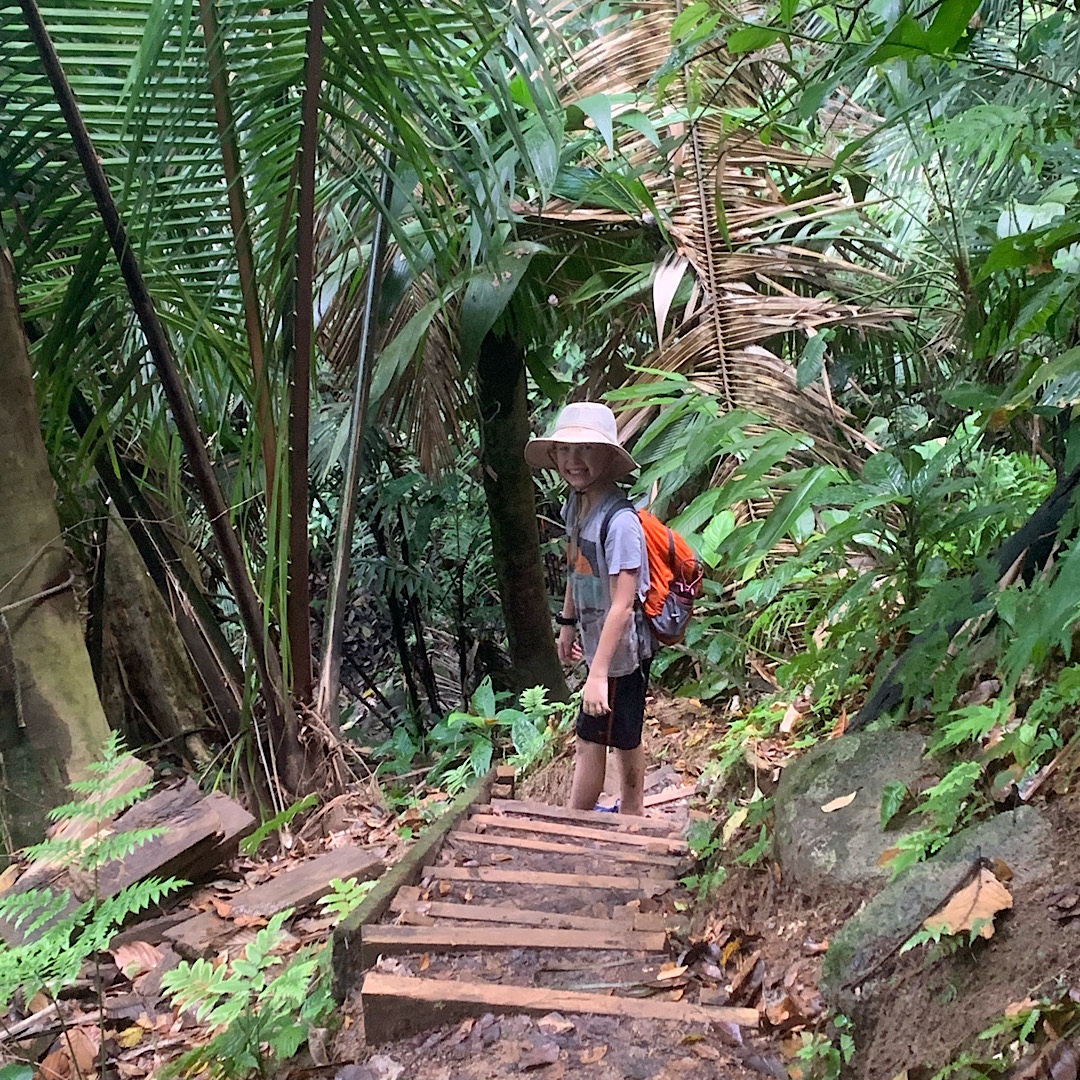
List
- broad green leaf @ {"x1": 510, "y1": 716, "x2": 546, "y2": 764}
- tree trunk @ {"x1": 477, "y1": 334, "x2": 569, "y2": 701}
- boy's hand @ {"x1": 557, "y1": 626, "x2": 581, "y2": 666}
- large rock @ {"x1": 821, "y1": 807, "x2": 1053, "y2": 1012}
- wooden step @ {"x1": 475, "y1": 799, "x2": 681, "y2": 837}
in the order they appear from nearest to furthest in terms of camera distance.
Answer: large rock @ {"x1": 821, "y1": 807, "x2": 1053, "y2": 1012}
wooden step @ {"x1": 475, "y1": 799, "x2": 681, "y2": 837}
boy's hand @ {"x1": 557, "y1": 626, "x2": 581, "y2": 666}
broad green leaf @ {"x1": 510, "y1": 716, "x2": 546, "y2": 764}
tree trunk @ {"x1": 477, "y1": 334, "x2": 569, "y2": 701}

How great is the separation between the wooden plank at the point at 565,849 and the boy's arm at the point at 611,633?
449mm

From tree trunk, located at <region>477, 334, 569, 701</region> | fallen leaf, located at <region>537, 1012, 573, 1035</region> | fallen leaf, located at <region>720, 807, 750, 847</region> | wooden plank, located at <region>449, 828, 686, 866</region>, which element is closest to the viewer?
fallen leaf, located at <region>537, 1012, 573, 1035</region>

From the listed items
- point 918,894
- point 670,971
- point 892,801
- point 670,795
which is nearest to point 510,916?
point 670,971

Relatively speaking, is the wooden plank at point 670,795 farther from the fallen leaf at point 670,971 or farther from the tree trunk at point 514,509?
the fallen leaf at point 670,971

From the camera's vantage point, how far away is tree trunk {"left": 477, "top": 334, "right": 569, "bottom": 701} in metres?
5.13

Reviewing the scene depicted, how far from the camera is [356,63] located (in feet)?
9.27

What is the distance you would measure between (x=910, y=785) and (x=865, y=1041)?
677mm

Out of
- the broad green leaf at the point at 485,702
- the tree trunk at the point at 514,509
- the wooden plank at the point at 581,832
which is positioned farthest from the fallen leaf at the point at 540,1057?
the tree trunk at the point at 514,509

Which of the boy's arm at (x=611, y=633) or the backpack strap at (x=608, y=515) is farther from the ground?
the backpack strap at (x=608, y=515)

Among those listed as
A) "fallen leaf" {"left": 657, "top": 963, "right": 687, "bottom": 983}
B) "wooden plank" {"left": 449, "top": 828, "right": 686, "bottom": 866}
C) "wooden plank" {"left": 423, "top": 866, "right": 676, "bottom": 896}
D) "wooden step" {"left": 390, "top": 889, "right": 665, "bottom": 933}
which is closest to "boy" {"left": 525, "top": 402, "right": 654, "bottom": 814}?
"wooden plank" {"left": 449, "top": 828, "right": 686, "bottom": 866}

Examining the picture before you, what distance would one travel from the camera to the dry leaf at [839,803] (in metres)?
2.17

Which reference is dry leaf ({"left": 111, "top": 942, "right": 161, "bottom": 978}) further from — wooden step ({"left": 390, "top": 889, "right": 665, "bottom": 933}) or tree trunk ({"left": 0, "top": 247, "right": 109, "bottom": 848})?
wooden step ({"left": 390, "top": 889, "right": 665, "bottom": 933})

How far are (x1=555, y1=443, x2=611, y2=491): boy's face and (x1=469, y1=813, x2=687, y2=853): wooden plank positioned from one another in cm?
121

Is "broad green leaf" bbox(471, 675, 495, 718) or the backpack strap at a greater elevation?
the backpack strap
